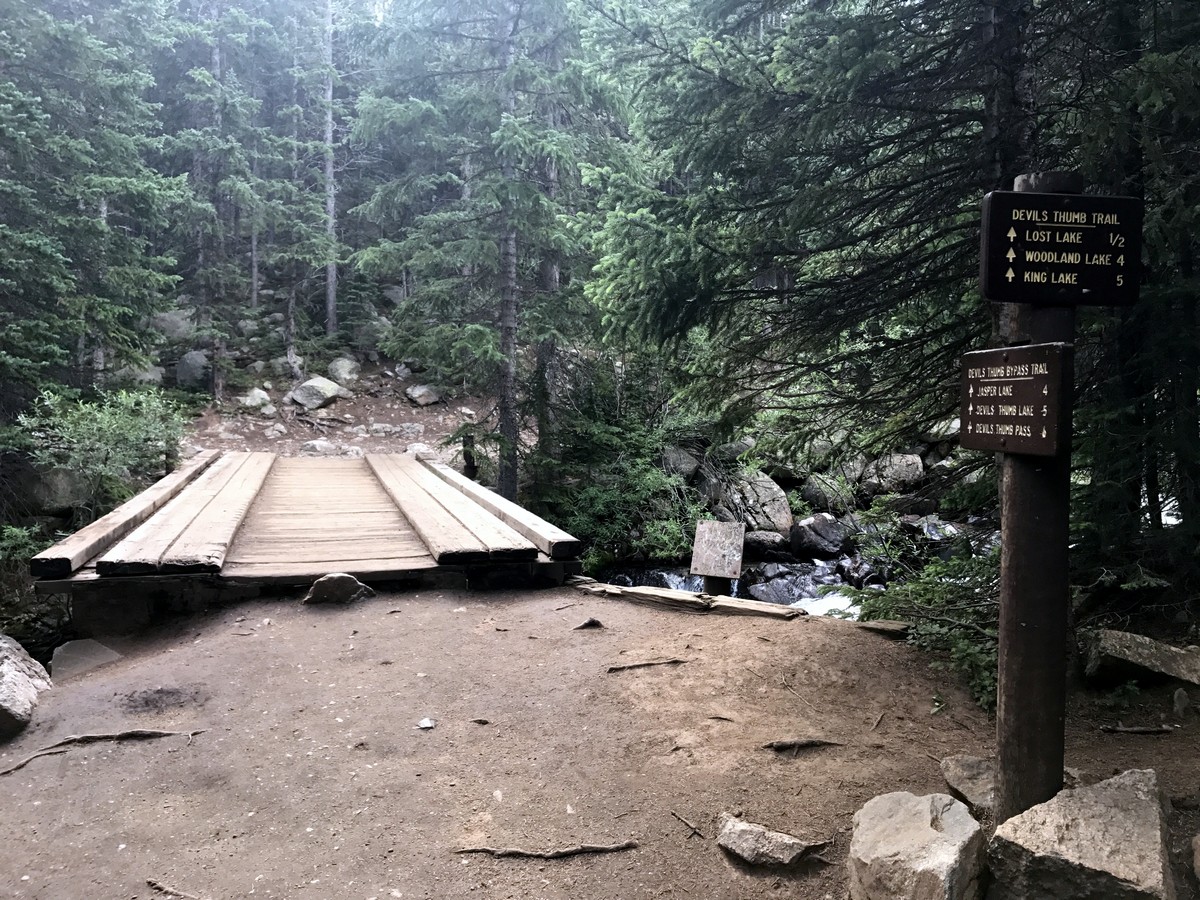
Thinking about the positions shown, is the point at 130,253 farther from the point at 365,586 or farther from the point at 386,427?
the point at 365,586

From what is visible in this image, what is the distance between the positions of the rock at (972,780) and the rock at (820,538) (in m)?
9.94

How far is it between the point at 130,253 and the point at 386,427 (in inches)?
345

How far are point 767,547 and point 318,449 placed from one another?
12067 millimetres

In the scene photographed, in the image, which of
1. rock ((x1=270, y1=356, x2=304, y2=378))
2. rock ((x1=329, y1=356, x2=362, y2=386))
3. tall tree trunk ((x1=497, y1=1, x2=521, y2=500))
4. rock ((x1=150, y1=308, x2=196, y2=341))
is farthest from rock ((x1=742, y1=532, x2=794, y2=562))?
rock ((x1=150, y1=308, x2=196, y2=341))

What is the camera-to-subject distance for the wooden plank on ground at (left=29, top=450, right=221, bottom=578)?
5.66 m

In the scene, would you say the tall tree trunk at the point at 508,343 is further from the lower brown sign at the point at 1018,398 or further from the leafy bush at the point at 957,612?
the lower brown sign at the point at 1018,398

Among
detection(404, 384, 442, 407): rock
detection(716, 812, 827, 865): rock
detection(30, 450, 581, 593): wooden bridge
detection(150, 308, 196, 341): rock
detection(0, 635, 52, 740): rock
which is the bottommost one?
detection(716, 812, 827, 865): rock

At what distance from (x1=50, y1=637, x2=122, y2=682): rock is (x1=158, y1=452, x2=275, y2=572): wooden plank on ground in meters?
0.72

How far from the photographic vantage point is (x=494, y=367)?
1364 cm

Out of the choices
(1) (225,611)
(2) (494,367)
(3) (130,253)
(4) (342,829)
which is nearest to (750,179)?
(4) (342,829)

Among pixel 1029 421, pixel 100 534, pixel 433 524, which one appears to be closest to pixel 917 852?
pixel 1029 421

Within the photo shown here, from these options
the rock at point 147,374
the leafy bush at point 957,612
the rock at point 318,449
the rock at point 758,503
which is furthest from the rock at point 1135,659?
the rock at point 147,374

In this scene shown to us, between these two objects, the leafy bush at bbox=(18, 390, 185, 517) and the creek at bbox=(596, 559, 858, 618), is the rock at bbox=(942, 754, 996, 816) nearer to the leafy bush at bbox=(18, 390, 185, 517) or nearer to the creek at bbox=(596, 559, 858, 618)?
the creek at bbox=(596, 559, 858, 618)

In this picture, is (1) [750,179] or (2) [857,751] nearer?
(2) [857,751]
